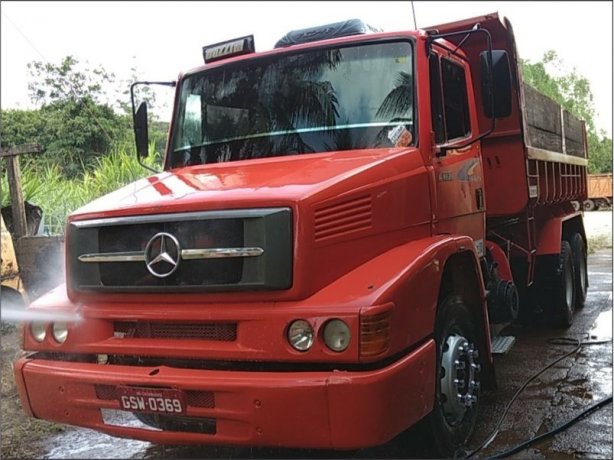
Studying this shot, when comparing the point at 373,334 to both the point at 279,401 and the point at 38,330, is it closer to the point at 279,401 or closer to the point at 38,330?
the point at 279,401

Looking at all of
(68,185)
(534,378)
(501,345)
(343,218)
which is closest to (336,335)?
(343,218)

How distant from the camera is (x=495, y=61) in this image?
4.10 meters

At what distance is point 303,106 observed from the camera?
4062 mm

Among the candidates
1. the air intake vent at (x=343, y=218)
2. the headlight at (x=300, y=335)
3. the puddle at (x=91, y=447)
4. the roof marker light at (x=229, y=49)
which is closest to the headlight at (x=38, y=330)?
the puddle at (x=91, y=447)

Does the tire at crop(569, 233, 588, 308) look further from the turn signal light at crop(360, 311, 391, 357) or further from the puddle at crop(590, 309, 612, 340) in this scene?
the turn signal light at crop(360, 311, 391, 357)

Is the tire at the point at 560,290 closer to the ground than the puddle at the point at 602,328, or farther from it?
farther from it

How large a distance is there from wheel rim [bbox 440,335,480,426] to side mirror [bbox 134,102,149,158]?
9.11ft

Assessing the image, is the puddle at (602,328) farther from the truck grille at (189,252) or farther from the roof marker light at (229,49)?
the truck grille at (189,252)

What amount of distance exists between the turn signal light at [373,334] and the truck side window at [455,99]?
1879 millimetres

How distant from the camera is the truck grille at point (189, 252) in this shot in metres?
2.94

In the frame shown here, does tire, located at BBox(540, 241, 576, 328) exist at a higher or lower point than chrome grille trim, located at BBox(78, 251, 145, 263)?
lower

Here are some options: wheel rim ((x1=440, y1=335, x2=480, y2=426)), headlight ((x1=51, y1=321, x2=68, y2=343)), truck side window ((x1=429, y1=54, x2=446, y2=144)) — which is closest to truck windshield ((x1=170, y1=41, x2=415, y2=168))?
truck side window ((x1=429, y1=54, x2=446, y2=144))

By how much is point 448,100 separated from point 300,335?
7.32 ft

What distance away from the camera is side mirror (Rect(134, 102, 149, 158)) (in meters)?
4.90
